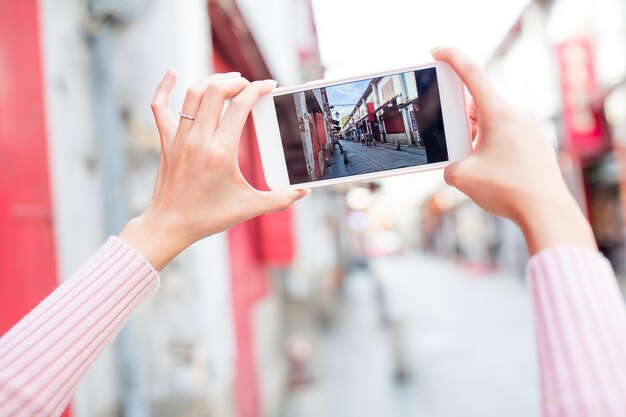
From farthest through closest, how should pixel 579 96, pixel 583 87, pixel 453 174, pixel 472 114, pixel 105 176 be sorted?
pixel 579 96, pixel 583 87, pixel 105 176, pixel 472 114, pixel 453 174

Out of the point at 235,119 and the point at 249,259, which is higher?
the point at 235,119

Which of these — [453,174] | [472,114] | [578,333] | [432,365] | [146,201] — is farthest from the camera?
[432,365]


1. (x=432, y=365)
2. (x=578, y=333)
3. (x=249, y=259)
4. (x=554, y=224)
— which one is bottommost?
(x=432, y=365)

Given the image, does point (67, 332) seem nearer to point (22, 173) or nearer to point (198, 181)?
point (198, 181)

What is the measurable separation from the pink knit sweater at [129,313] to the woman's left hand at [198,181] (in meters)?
0.05

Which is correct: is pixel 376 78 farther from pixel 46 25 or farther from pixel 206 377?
pixel 206 377

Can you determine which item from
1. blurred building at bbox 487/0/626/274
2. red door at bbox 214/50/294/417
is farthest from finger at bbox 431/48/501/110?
blurred building at bbox 487/0/626/274

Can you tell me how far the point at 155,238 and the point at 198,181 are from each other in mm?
111

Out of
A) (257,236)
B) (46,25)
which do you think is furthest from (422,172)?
(257,236)

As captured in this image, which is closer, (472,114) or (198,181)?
(198,181)

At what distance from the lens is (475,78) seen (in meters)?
A: 0.88

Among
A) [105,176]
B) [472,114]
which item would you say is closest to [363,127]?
[472,114]

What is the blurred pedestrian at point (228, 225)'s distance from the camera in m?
0.64

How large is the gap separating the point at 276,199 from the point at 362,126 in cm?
32
